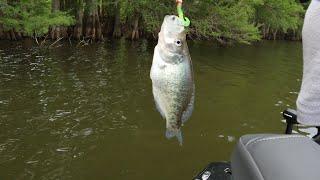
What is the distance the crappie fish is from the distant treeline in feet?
58.4

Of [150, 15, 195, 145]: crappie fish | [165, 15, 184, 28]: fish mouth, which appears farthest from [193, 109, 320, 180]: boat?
[165, 15, 184, 28]: fish mouth

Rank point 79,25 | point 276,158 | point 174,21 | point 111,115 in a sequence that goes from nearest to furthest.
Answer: point 276,158, point 174,21, point 111,115, point 79,25

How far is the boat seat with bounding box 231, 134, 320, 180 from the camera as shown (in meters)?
2.12

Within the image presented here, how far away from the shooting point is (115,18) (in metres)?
26.1

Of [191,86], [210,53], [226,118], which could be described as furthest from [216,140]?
[210,53]

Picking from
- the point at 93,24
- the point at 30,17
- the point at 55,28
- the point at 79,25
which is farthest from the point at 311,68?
the point at 93,24

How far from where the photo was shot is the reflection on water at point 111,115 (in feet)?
25.3

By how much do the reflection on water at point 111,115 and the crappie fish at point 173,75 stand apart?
4637 millimetres

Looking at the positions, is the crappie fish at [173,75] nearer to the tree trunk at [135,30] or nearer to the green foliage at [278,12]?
the tree trunk at [135,30]

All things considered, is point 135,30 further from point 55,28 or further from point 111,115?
point 111,115

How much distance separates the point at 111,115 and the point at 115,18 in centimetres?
1649

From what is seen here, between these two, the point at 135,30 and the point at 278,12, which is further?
the point at 278,12

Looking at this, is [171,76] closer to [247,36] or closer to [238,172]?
[238,172]

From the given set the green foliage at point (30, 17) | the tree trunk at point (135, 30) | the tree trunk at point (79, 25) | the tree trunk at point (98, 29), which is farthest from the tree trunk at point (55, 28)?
the tree trunk at point (135, 30)
